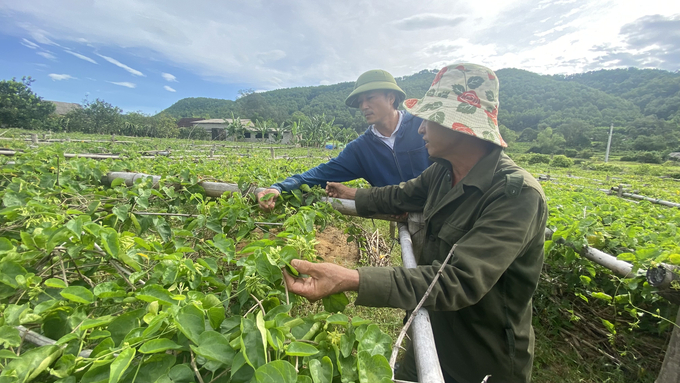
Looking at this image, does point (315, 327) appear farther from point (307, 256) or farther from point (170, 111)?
point (170, 111)

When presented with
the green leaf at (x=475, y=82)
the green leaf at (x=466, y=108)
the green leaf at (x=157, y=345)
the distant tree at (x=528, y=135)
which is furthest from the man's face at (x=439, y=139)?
the distant tree at (x=528, y=135)

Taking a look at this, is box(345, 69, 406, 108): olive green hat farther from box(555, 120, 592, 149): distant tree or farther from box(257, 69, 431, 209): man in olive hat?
box(555, 120, 592, 149): distant tree

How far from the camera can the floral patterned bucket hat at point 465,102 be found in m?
1.38

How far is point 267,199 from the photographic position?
2.01m

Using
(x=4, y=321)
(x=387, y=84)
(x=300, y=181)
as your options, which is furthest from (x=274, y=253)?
(x=387, y=84)

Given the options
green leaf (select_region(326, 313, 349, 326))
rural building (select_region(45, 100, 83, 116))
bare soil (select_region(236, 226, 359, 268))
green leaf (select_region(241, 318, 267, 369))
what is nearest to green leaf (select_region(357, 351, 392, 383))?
green leaf (select_region(326, 313, 349, 326))

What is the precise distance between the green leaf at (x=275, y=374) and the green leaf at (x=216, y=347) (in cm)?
11

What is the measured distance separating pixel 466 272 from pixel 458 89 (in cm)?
94

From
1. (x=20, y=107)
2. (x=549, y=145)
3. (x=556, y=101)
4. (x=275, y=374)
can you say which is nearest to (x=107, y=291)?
(x=275, y=374)

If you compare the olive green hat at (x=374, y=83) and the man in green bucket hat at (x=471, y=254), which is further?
the olive green hat at (x=374, y=83)

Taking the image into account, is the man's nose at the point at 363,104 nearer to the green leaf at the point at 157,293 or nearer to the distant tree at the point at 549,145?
the green leaf at the point at 157,293

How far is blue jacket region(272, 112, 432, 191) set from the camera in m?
2.68

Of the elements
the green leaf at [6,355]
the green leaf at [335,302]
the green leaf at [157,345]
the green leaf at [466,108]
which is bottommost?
the green leaf at [335,302]

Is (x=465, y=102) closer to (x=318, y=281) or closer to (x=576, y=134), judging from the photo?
(x=318, y=281)
